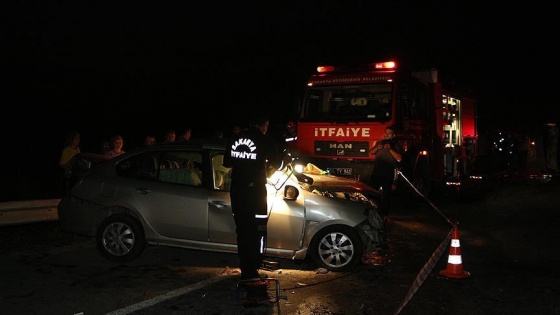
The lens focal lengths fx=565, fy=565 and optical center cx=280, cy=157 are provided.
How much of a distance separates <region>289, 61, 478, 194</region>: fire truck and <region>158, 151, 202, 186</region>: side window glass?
4.84 m

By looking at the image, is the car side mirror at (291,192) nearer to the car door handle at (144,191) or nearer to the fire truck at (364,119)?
the car door handle at (144,191)

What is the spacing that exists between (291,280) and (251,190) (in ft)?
4.90

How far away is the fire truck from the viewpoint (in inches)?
436

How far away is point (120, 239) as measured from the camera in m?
6.82

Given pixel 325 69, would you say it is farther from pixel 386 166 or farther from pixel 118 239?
pixel 118 239

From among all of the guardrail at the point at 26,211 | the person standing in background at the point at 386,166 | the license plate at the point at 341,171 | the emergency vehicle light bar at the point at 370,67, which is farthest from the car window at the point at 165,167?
the emergency vehicle light bar at the point at 370,67

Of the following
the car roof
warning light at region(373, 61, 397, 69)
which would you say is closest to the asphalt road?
the car roof

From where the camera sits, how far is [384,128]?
35.7ft

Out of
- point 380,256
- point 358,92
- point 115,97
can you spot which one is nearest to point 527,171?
point 358,92

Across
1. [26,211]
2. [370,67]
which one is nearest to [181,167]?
[26,211]

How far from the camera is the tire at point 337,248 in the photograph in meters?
6.57

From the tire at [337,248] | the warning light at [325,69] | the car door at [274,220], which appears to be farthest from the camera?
the warning light at [325,69]

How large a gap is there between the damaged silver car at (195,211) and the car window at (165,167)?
0.01 meters

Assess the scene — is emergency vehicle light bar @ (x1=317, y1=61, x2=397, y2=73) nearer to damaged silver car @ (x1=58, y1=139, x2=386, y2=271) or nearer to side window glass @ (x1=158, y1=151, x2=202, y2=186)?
damaged silver car @ (x1=58, y1=139, x2=386, y2=271)
